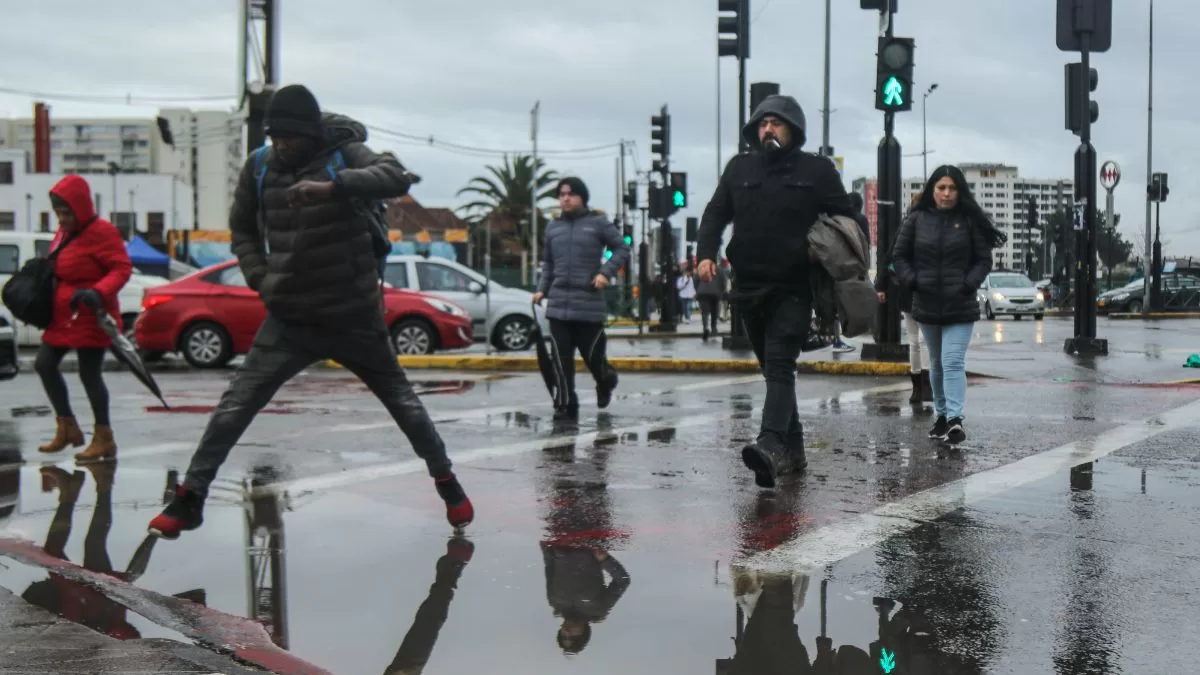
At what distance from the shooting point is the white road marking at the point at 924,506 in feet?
16.4

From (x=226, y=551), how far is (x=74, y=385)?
8.86 metres

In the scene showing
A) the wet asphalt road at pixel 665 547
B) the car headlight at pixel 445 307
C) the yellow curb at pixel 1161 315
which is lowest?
the wet asphalt road at pixel 665 547

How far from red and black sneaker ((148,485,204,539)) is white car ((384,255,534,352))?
13.5 meters

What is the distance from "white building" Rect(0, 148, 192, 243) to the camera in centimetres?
8269

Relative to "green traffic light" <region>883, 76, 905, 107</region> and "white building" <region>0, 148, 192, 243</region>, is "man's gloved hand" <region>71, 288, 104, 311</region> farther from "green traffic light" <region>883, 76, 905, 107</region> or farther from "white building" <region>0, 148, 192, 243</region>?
"white building" <region>0, 148, 192, 243</region>

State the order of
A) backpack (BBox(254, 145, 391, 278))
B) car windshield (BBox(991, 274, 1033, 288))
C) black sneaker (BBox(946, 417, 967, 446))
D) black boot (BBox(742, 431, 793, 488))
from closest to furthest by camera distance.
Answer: backpack (BBox(254, 145, 391, 278)), black boot (BBox(742, 431, 793, 488)), black sneaker (BBox(946, 417, 967, 446)), car windshield (BBox(991, 274, 1033, 288))

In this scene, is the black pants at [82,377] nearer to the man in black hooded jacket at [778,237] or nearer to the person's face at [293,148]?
the person's face at [293,148]

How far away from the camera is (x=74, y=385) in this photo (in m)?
13.3

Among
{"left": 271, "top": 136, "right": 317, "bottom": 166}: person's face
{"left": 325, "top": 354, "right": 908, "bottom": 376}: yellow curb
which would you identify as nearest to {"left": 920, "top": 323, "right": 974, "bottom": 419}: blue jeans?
{"left": 271, "top": 136, "right": 317, "bottom": 166}: person's face

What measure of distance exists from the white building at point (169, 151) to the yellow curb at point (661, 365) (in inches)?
2312

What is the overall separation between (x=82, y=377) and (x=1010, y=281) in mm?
34009

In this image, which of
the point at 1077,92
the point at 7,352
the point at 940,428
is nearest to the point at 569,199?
the point at 940,428

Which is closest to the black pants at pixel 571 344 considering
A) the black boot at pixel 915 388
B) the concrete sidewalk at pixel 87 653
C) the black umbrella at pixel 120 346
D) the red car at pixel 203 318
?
the black boot at pixel 915 388

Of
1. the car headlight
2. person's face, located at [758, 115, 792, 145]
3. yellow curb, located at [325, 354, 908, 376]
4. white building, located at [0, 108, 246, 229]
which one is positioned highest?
white building, located at [0, 108, 246, 229]
